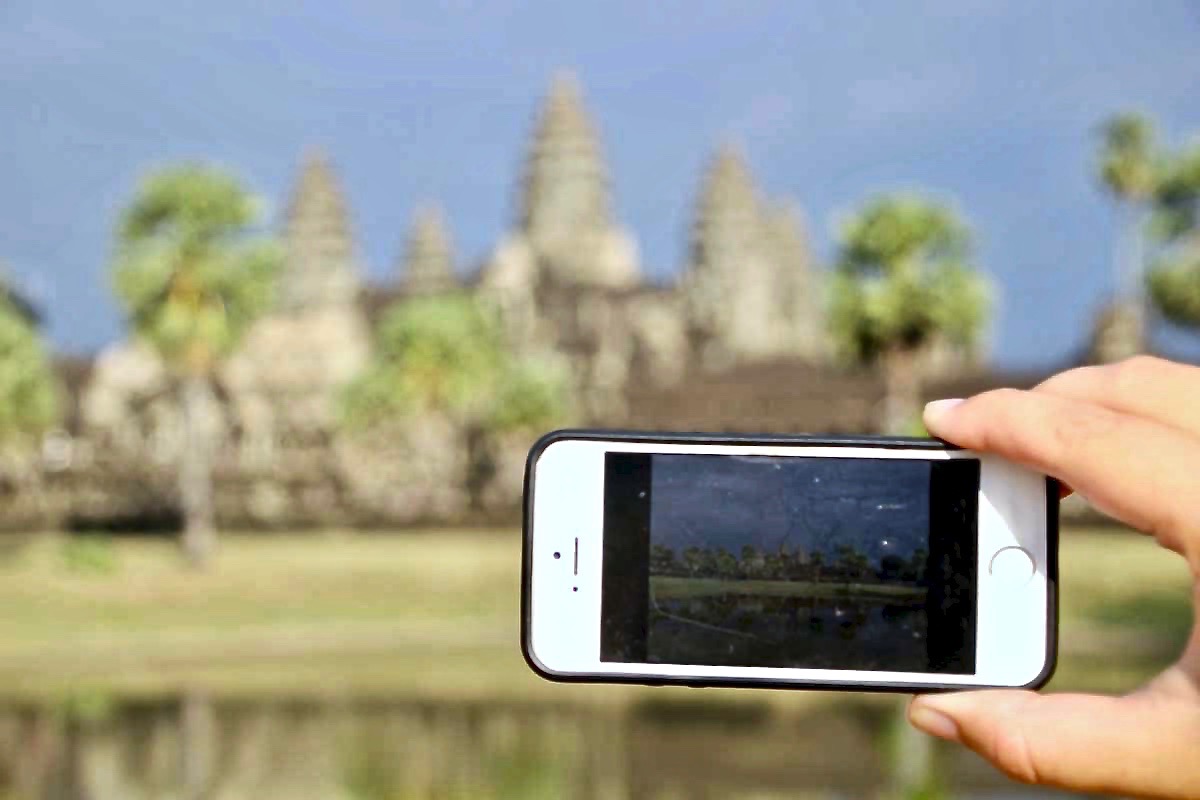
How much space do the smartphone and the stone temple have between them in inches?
2382

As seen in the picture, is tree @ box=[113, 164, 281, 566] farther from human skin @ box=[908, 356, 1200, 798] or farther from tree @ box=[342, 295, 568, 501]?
human skin @ box=[908, 356, 1200, 798]

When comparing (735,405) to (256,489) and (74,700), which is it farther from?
(74,700)

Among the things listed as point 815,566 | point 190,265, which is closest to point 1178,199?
point 190,265

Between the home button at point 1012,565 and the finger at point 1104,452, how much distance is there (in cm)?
26

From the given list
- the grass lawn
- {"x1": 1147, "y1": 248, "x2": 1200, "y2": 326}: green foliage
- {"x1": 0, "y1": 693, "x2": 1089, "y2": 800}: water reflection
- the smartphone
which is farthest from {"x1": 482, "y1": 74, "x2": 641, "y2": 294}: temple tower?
the smartphone

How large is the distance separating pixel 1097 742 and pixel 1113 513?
219 mm

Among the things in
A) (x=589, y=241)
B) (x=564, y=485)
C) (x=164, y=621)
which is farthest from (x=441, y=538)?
(x=589, y=241)

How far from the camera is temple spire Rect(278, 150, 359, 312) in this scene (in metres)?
101

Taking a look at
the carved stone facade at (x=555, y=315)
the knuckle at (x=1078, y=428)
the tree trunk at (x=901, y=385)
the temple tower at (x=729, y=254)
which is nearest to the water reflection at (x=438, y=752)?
the knuckle at (x=1078, y=428)

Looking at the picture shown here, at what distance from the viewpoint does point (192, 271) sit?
44188mm

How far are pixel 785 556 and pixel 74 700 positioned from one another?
85.1 feet

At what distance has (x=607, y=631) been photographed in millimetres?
2197

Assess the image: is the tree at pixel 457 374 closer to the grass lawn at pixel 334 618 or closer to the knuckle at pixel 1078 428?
the grass lawn at pixel 334 618

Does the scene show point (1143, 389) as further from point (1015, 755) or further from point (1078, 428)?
point (1015, 755)
